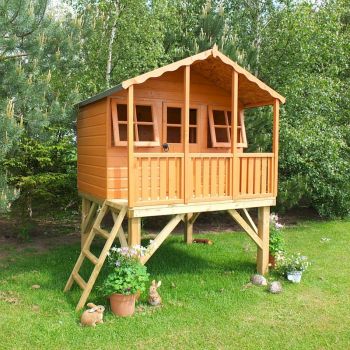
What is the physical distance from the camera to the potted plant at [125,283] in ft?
17.3

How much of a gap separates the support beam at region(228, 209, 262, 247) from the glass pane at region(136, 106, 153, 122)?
2.33 m

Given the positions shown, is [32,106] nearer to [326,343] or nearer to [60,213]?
[60,213]

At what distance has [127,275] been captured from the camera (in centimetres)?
532

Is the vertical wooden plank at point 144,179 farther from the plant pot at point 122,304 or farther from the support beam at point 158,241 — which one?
the plant pot at point 122,304

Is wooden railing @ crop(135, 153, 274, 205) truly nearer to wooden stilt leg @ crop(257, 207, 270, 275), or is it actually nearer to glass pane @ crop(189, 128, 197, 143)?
wooden stilt leg @ crop(257, 207, 270, 275)

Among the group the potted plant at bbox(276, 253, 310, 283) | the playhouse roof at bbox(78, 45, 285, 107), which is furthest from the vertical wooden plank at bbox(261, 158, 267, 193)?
the potted plant at bbox(276, 253, 310, 283)

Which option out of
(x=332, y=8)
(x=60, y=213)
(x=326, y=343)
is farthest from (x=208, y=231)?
(x=332, y=8)

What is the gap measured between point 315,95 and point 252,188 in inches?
264

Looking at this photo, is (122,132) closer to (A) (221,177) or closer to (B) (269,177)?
(A) (221,177)

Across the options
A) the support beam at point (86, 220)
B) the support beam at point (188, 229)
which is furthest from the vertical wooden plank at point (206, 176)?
the support beam at point (188, 229)

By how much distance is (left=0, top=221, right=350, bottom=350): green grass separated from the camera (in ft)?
15.6

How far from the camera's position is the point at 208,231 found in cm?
1199

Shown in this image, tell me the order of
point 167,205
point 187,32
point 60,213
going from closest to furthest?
point 167,205
point 60,213
point 187,32

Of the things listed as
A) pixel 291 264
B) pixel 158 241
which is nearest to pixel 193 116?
pixel 158 241
